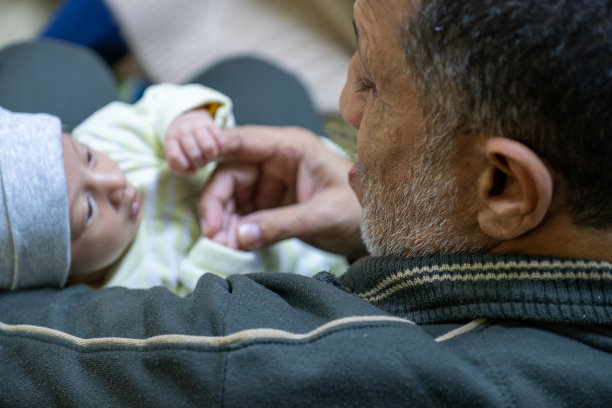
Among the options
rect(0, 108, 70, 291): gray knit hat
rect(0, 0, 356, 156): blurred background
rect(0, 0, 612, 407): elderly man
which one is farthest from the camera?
rect(0, 0, 356, 156): blurred background

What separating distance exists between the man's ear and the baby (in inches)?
20.7

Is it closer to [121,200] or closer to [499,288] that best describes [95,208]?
[121,200]

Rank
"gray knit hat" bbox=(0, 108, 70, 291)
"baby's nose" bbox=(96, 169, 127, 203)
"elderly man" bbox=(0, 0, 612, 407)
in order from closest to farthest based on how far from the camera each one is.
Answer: "elderly man" bbox=(0, 0, 612, 407), "gray knit hat" bbox=(0, 108, 70, 291), "baby's nose" bbox=(96, 169, 127, 203)

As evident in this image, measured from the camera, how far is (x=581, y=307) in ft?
2.02

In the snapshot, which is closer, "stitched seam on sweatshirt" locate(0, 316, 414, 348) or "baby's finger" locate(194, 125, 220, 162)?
"stitched seam on sweatshirt" locate(0, 316, 414, 348)

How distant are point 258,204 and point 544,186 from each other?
2.40ft

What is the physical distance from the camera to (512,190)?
621 millimetres

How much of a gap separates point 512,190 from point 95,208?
679mm

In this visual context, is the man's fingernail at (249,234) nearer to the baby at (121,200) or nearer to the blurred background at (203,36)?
the baby at (121,200)

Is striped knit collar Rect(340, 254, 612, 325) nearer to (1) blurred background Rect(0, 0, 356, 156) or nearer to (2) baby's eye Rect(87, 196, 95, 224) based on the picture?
(2) baby's eye Rect(87, 196, 95, 224)

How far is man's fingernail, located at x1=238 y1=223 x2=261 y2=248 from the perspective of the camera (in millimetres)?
1021

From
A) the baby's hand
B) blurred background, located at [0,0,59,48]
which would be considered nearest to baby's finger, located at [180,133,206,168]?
the baby's hand

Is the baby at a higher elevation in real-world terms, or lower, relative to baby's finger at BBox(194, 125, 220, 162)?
lower

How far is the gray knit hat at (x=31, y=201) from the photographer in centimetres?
84
